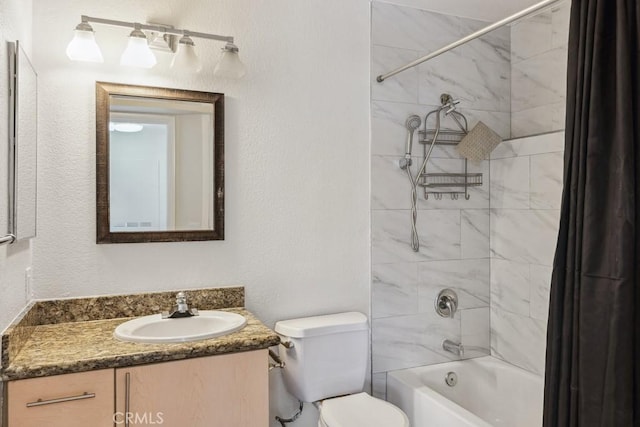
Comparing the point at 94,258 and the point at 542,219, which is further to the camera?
the point at 542,219

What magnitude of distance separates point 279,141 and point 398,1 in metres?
1.08

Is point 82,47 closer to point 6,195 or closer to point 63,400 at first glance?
point 6,195

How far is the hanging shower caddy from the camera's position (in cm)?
268

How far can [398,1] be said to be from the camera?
2.59 metres

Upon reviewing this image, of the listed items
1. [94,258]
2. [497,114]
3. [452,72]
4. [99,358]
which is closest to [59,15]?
[94,258]

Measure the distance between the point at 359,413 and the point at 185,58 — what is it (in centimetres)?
181

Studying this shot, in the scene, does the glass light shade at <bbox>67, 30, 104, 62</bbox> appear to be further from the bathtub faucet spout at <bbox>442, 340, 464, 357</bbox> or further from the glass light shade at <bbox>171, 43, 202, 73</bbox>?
the bathtub faucet spout at <bbox>442, 340, 464, 357</bbox>

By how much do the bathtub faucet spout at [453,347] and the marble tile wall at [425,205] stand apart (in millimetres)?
27

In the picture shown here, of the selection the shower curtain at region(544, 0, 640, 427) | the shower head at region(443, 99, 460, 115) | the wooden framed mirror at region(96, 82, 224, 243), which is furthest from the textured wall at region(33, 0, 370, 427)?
the shower curtain at region(544, 0, 640, 427)

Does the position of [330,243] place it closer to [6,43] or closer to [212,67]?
[212,67]

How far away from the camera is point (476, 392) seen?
2.71 metres

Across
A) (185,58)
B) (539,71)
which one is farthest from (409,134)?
(185,58)

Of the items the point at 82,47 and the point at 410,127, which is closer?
the point at 82,47

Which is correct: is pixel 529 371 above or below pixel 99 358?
below
